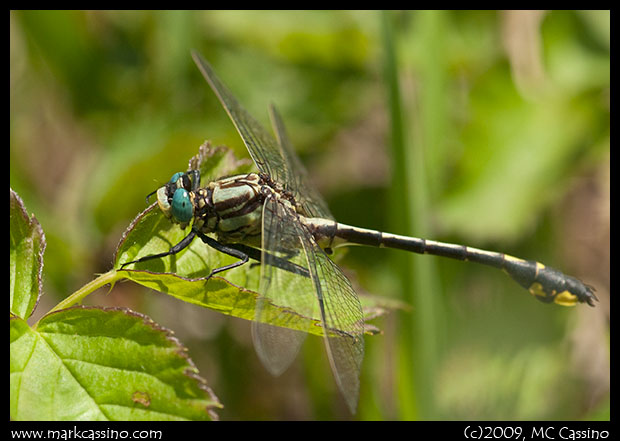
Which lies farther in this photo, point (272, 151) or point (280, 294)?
point (272, 151)

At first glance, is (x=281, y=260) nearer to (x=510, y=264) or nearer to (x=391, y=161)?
(x=391, y=161)

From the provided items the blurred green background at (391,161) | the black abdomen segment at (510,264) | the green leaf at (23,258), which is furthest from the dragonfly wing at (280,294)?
the blurred green background at (391,161)

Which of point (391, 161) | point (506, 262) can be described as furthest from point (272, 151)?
point (506, 262)

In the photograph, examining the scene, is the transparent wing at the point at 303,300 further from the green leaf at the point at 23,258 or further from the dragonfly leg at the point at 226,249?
the green leaf at the point at 23,258

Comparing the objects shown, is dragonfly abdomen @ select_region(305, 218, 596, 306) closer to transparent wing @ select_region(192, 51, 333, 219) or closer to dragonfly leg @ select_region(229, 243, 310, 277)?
transparent wing @ select_region(192, 51, 333, 219)

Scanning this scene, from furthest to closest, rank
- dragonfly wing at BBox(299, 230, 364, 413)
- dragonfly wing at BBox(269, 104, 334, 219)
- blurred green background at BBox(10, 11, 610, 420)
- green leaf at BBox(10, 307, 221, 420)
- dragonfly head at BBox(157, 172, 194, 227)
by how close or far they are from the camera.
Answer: blurred green background at BBox(10, 11, 610, 420) → dragonfly wing at BBox(269, 104, 334, 219) → dragonfly head at BBox(157, 172, 194, 227) → dragonfly wing at BBox(299, 230, 364, 413) → green leaf at BBox(10, 307, 221, 420)

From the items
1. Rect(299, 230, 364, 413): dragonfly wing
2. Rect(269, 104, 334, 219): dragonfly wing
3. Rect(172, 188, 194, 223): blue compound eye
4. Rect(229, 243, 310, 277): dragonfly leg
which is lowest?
Rect(299, 230, 364, 413): dragonfly wing

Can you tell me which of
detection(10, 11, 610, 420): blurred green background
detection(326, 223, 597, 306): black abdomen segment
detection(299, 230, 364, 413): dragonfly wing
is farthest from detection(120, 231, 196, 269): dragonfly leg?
detection(10, 11, 610, 420): blurred green background
